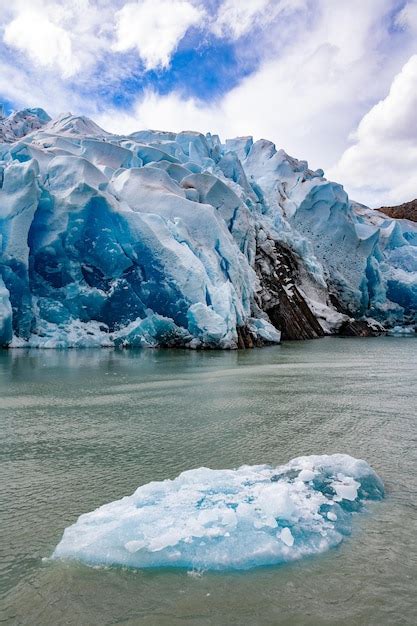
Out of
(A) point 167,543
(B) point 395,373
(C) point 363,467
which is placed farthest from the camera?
(B) point 395,373

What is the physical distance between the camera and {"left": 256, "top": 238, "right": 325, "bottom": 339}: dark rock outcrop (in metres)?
27.1

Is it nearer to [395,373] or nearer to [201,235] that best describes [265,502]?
[395,373]

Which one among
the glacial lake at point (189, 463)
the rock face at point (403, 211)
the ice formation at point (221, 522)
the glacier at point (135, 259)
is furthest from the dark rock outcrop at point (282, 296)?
the rock face at point (403, 211)

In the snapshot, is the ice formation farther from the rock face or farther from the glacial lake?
the rock face

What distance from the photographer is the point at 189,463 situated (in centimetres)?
504

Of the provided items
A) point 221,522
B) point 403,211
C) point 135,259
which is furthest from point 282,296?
point 403,211

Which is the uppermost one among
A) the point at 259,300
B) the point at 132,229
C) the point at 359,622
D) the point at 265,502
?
the point at 132,229

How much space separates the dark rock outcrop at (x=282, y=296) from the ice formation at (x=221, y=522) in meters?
22.2

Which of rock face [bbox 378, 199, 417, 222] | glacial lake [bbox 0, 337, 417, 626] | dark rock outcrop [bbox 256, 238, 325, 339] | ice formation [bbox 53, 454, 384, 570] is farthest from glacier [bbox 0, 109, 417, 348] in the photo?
rock face [bbox 378, 199, 417, 222]

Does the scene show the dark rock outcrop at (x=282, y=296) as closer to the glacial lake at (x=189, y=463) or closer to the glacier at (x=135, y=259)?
the glacier at (x=135, y=259)

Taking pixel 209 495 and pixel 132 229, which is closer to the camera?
pixel 209 495

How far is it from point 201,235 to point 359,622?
1904 cm

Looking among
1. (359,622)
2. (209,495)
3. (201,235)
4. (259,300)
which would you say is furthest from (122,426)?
(259,300)

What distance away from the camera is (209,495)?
145 inches
